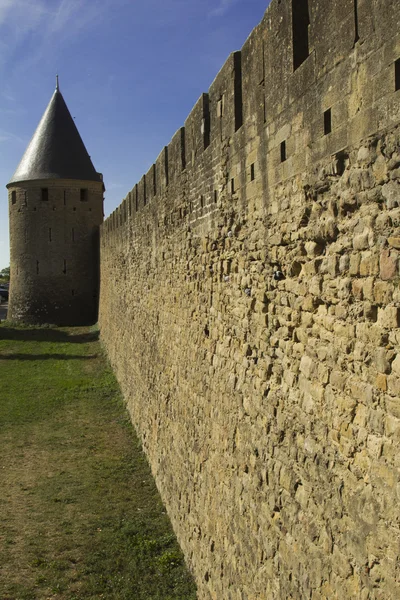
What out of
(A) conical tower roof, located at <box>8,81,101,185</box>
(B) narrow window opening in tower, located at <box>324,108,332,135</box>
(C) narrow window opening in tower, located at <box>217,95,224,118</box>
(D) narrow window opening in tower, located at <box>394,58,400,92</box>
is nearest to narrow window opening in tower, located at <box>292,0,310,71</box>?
(B) narrow window opening in tower, located at <box>324,108,332,135</box>

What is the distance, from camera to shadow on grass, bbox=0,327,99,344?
20656 mm

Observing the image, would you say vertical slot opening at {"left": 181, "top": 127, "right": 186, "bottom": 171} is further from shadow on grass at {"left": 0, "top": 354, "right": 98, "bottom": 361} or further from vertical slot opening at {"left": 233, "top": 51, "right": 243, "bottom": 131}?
shadow on grass at {"left": 0, "top": 354, "right": 98, "bottom": 361}

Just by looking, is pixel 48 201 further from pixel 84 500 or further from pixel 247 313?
pixel 247 313

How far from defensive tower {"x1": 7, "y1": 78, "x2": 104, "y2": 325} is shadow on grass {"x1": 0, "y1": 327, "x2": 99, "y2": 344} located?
1391mm

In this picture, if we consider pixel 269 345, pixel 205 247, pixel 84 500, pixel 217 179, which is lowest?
pixel 84 500

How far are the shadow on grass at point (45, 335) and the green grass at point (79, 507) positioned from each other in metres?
7.94

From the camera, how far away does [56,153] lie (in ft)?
81.3

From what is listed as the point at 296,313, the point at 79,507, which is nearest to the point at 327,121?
the point at 296,313

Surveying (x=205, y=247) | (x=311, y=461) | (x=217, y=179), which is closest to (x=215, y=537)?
(x=311, y=461)

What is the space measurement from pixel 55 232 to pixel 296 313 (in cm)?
2240

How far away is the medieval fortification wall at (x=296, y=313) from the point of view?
2383mm

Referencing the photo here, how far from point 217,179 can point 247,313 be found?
1.34 meters

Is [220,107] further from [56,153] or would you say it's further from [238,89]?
[56,153]

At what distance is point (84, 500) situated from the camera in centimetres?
696
